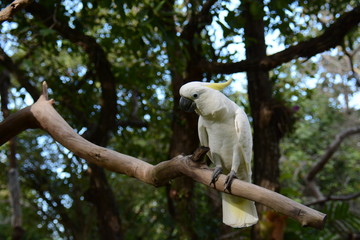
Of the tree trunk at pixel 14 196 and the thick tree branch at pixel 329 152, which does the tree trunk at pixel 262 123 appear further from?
the tree trunk at pixel 14 196

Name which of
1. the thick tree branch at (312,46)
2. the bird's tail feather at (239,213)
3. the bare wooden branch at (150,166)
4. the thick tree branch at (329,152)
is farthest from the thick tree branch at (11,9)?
the thick tree branch at (329,152)

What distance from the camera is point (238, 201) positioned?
1.52 meters

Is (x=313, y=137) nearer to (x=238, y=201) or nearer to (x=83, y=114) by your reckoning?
(x=83, y=114)

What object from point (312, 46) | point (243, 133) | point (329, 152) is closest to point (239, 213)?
point (243, 133)

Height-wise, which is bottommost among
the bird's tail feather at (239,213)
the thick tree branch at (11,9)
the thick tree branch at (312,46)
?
the bird's tail feather at (239,213)

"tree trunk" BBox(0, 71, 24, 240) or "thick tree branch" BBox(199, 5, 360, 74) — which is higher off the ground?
"thick tree branch" BBox(199, 5, 360, 74)

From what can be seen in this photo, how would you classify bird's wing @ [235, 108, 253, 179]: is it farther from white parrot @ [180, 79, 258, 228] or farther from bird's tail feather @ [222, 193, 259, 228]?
bird's tail feather @ [222, 193, 259, 228]

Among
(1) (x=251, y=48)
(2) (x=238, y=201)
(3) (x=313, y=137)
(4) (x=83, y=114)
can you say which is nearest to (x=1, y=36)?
(4) (x=83, y=114)

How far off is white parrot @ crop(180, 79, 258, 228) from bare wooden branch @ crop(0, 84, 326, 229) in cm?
10

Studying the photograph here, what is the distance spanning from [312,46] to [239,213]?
4.90 ft

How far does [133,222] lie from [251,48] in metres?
2.52

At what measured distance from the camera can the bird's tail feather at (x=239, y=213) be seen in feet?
4.89

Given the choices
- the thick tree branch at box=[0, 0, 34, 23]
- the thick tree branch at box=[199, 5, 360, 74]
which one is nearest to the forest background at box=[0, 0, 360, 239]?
the thick tree branch at box=[199, 5, 360, 74]

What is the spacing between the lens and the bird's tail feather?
1490mm
